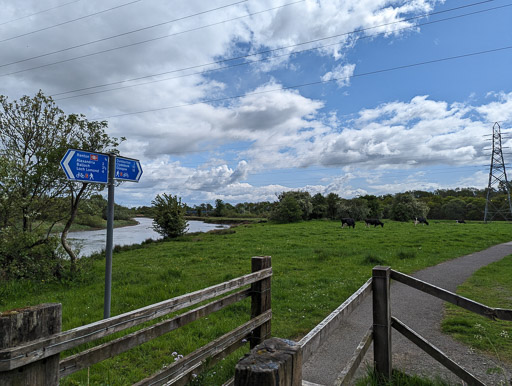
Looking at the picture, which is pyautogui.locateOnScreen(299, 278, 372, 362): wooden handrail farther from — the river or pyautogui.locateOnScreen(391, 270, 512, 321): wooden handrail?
the river

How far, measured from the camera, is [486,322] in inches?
232

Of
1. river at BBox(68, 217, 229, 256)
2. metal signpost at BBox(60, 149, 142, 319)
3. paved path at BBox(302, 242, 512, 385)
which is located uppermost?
metal signpost at BBox(60, 149, 142, 319)

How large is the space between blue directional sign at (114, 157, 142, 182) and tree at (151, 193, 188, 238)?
2358 cm

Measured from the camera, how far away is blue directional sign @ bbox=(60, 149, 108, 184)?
428 centimetres

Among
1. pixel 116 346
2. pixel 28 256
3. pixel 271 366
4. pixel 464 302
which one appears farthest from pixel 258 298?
pixel 28 256

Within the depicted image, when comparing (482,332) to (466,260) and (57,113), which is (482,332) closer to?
(466,260)

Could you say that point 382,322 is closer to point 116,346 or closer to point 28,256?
point 116,346

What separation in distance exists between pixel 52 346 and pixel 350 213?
52.4 metres

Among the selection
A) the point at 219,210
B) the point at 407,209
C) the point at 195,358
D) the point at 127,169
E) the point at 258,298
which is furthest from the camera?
the point at 219,210

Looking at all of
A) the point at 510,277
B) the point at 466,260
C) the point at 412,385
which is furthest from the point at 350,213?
the point at 412,385

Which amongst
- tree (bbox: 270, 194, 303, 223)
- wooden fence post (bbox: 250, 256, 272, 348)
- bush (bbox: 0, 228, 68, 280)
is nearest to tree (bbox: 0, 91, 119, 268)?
bush (bbox: 0, 228, 68, 280)

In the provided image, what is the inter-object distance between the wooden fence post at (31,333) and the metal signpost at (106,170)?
3.15 meters

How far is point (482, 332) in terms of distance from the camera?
209 inches

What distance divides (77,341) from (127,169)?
4.03 meters
